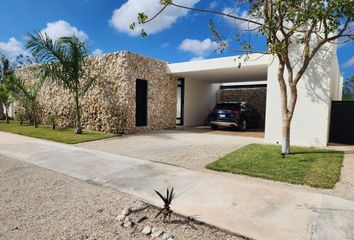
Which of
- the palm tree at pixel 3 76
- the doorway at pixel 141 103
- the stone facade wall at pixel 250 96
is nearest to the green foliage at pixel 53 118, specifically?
the palm tree at pixel 3 76

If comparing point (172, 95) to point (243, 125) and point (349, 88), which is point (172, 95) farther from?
point (349, 88)

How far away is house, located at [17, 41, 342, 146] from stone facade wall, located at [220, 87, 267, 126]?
7.73 feet

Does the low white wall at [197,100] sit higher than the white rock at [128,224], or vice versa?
the low white wall at [197,100]

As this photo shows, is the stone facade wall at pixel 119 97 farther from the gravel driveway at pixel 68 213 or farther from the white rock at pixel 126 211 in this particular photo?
the white rock at pixel 126 211

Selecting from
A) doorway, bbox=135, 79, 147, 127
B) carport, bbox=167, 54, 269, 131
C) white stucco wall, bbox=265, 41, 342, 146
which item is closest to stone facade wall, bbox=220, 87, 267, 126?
carport, bbox=167, 54, 269, 131

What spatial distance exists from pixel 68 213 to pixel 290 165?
4.52 metres

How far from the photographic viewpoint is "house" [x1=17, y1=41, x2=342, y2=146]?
759cm

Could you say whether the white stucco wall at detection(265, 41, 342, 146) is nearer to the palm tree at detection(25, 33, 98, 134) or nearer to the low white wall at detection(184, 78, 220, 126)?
the low white wall at detection(184, 78, 220, 126)

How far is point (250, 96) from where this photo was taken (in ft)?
55.6

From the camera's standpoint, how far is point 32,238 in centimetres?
253

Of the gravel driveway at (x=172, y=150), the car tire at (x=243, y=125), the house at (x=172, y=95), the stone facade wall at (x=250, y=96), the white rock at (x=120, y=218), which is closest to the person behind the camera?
the white rock at (x=120, y=218)

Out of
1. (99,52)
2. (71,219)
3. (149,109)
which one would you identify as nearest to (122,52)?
(99,52)

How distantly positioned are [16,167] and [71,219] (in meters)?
3.18

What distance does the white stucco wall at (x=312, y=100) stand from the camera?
7.40 meters
